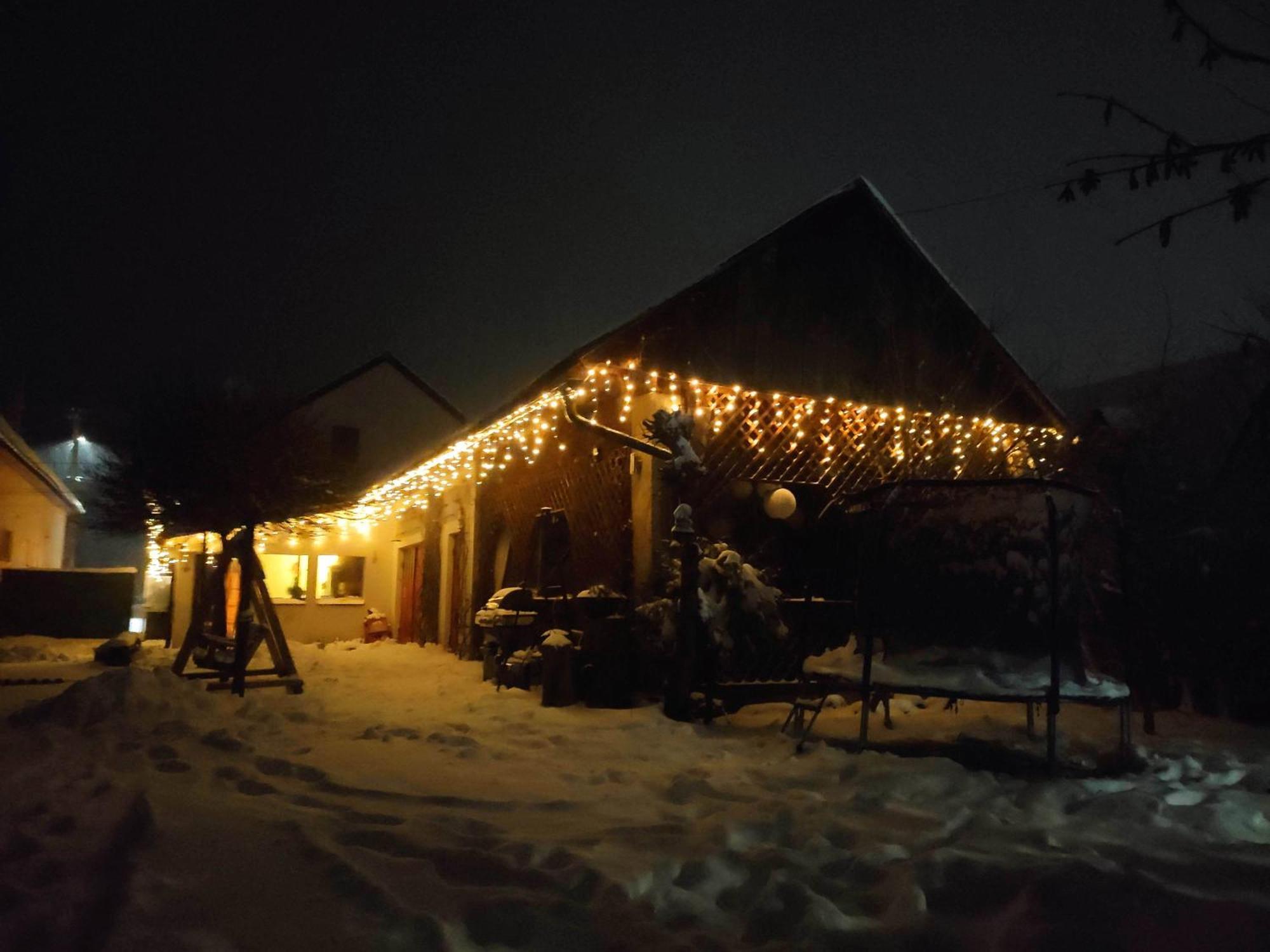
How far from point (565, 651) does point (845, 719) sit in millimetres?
2439

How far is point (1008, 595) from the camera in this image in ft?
16.6

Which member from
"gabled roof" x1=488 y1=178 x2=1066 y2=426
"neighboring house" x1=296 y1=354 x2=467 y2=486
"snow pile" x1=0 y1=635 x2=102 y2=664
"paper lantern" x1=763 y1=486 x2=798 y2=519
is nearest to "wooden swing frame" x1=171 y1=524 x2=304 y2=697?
"gabled roof" x1=488 y1=178 x2=1066 y2=426

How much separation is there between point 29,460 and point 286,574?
17.9ft

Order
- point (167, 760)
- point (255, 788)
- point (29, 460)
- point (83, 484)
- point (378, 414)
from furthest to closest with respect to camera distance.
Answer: point (83, 484), point (378, 414), point (29, 460), point (167, 760), point (255, 788)

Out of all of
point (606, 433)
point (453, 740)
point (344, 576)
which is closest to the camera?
point (453, 740)

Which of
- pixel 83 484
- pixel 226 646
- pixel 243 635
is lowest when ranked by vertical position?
pixel 226 646

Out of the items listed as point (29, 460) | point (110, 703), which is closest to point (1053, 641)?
point (110, 703)

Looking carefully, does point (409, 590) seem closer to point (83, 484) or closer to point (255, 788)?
point (255, 788)

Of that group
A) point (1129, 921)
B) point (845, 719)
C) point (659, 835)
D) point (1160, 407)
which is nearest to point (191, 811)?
point (659, 835)

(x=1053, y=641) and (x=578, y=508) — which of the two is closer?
(x=1053, y=641)

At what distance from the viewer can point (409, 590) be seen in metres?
16.5

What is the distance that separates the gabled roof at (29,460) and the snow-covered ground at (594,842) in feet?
37.0

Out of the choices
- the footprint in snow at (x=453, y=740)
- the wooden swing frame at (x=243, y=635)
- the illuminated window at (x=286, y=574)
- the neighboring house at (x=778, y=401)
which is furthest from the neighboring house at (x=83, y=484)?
the footprint in snow at (x=453, y=740)

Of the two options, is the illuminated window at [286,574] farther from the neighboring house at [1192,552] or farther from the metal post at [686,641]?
the neighboring house at [1192,552]
